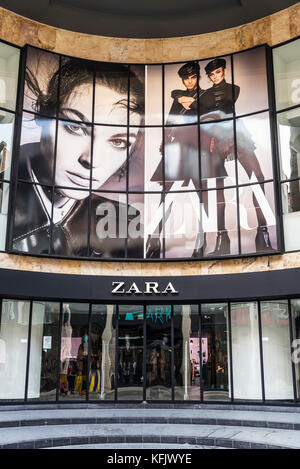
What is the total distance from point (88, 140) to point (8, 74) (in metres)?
3.60

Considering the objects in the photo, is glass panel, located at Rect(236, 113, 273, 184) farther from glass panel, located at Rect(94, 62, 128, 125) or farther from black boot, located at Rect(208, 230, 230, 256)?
glass panel, located at Rect(94, 62, 128, 125)

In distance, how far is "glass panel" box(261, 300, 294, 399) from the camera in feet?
52.5

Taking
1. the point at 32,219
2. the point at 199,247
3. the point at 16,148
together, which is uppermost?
the point at 16,148

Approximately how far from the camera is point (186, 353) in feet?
56.4

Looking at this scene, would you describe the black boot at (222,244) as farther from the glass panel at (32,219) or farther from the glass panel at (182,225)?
the glass panel at (32,219)

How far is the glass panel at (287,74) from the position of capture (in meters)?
17.3

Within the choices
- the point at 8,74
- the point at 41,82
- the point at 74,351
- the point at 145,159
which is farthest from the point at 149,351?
the point at 8,74

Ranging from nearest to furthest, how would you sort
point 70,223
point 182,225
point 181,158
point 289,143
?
1. point 289,143
2. point 70,223
3. point 182,225
4. point 181,158

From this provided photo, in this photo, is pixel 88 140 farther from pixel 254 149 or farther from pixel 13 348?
pixel 13 348

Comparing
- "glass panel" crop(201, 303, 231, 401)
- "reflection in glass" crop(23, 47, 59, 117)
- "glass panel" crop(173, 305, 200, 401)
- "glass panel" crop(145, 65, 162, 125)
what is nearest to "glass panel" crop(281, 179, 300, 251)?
"glass panel" crop(201, 303, 231, 401)

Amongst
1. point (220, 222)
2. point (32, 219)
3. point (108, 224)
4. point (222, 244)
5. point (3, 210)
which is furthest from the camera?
point (108, 224)
